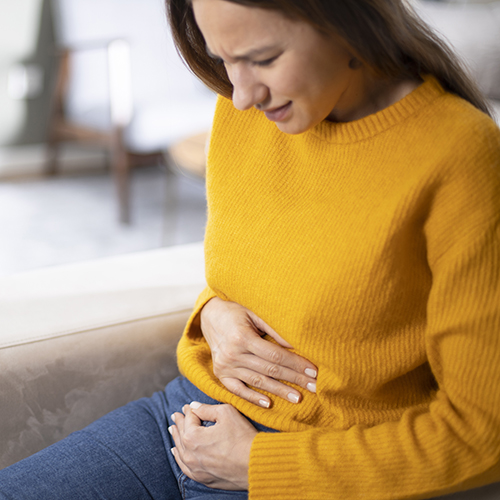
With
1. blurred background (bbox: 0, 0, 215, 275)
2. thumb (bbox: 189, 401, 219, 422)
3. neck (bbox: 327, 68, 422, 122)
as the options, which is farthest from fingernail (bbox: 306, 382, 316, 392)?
blurred background (bbox: 0, 0, 215, 275)

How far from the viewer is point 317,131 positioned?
2.33ft

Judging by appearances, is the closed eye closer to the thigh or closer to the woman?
the woman

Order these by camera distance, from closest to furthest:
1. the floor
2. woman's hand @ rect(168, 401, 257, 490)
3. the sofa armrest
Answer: woman's hand @ rect(168, 401, 257, 490)
the sofa armrest
the floor

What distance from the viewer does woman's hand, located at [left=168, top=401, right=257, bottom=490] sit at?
→ 0.66 m

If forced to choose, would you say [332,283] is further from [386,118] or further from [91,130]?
[91,130]

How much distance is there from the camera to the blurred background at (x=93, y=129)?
107 inches

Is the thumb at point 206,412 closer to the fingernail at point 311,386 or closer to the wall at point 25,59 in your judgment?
the fingernail at point 311,386

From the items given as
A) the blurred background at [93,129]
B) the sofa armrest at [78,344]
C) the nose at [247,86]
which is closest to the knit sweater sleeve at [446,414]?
the nose at [247,86]

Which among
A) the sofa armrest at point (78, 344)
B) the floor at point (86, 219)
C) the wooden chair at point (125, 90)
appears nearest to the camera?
the sofa armrest at point (78, 344)

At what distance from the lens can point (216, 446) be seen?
0.67 meters

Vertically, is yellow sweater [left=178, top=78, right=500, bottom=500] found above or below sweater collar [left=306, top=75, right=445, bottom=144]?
below

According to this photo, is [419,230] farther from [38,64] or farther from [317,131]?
[38,64]

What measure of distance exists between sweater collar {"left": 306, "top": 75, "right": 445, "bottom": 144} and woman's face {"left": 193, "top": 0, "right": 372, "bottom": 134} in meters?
0.05

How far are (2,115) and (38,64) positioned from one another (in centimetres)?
41
